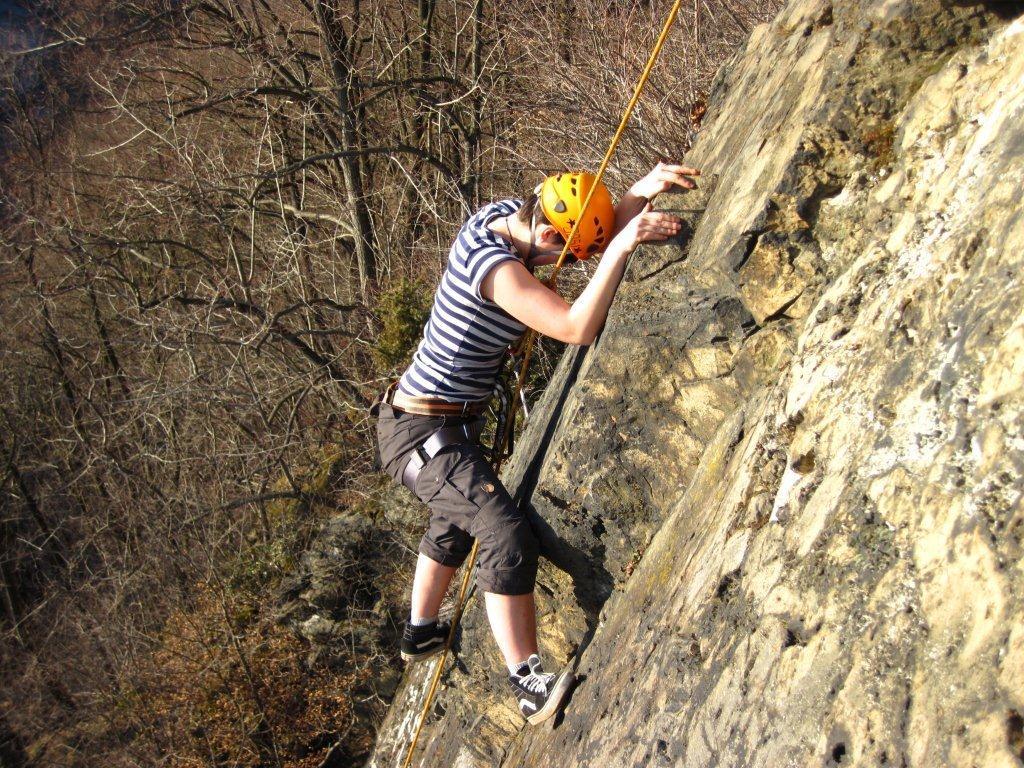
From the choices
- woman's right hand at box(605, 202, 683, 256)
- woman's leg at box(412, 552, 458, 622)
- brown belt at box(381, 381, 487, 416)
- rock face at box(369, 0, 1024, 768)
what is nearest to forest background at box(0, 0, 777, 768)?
woman's leg at box(412, 552, 458, 622)

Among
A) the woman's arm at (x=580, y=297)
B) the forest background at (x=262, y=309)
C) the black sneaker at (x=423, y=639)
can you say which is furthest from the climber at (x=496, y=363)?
the forest background at (x=262, y=309)

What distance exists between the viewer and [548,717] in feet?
10.6

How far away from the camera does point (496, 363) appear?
3.57 m

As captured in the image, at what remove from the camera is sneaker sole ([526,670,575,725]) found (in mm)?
3186

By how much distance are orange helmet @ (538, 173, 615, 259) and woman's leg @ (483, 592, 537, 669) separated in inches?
54.7

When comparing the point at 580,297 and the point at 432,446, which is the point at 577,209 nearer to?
the point at 580,297

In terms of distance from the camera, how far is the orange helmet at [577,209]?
3.19 metres

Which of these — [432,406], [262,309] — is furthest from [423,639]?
[262,309]

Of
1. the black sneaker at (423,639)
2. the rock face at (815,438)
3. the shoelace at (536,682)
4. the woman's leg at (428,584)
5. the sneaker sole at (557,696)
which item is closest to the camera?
the rock face at (815,438)

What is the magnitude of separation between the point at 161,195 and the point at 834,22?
9.18m

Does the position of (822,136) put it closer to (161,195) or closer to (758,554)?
(758,554)

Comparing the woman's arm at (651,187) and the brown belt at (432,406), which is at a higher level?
the woman's arm at (651,187)

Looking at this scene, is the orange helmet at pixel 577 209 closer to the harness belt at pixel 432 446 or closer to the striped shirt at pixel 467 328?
the striped shirt at pixel 467 328

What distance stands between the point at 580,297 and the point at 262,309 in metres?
8.56
